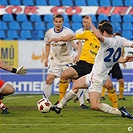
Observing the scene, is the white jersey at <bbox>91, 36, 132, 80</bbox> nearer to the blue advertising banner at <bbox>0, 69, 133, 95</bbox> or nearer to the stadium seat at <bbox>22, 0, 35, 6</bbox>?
the blue advertising banner at <bbox>0, 69, 133, 95</bbox>

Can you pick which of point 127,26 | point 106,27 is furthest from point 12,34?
point 106,27

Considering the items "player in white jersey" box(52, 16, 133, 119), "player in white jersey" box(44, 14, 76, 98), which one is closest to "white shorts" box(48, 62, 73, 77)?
"player in white jersey" box(44, 14, 76, 98)

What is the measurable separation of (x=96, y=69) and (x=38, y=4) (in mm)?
16404

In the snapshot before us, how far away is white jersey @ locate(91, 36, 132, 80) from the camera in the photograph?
1062 centimetres

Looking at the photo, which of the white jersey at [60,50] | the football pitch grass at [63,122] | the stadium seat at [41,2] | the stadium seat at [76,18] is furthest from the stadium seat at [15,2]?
the football pitch grass at [63,122]

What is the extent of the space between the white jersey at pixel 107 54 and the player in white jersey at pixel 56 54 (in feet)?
10.7

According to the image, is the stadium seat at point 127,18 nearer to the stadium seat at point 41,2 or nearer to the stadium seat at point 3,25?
the stadium seat at point 41,2

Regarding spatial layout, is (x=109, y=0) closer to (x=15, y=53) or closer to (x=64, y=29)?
(x=15, y=53)

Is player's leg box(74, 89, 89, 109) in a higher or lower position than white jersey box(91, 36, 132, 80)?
lower

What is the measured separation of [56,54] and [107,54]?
3950 mm

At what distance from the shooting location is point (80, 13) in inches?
1051

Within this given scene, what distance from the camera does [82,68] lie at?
12.7 meters

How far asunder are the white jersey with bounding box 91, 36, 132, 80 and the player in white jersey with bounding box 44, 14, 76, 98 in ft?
10.7

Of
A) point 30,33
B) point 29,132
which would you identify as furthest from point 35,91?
point 29,132
